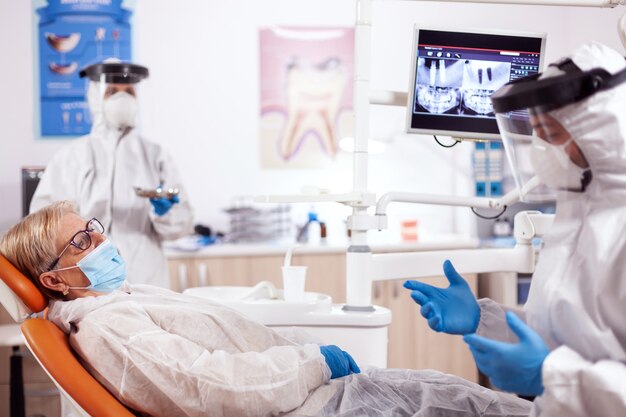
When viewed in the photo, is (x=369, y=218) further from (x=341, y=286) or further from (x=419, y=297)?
(x=341, y=286)

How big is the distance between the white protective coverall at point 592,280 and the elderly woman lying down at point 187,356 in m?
0.38

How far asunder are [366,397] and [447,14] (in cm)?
296

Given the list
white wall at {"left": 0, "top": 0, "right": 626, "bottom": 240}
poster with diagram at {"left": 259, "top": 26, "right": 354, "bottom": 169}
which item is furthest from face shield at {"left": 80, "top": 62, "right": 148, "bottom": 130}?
poster with diagram at {"left": 259, "top": 26, "right": 354, "bottom": 169}

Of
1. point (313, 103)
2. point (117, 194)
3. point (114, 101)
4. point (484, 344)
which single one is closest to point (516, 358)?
point (484, 344)

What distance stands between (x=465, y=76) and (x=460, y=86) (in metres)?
0.03

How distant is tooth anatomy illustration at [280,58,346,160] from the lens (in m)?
3.93

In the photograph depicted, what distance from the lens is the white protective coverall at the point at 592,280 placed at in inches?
46.3

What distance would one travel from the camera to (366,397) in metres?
1.58

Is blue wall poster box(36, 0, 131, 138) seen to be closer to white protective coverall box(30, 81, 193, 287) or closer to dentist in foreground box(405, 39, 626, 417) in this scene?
white protective coverall box(30, 81, 193, 287)

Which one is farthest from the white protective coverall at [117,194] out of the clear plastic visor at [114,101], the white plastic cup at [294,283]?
the white plastic cup at [294,283]

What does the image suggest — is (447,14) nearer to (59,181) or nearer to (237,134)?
(237,134)

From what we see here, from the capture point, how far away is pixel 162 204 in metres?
2.79

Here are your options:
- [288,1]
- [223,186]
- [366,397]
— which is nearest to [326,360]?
[366,397]

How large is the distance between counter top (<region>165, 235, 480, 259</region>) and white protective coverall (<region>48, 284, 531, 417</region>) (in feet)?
5.50
